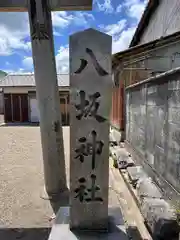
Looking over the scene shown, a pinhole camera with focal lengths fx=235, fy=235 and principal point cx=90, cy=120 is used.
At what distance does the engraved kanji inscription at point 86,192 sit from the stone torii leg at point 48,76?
2.17m

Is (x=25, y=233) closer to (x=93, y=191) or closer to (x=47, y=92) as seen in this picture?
(x=93, y=191)

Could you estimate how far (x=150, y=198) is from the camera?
3270mm

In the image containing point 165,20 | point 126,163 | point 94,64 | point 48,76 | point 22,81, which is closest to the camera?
point 94,64

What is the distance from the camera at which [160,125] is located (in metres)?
3.65

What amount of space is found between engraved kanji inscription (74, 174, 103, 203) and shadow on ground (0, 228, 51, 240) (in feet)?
3.48

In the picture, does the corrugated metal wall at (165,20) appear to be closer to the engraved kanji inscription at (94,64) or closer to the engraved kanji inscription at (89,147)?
the engraved kanji inscription at (94,64)

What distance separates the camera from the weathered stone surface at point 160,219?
2590mm

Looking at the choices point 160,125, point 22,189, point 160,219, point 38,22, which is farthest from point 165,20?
point 160,219

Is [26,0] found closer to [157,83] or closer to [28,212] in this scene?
[157,83]

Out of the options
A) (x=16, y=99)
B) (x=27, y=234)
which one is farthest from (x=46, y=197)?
(x=16, y=99)

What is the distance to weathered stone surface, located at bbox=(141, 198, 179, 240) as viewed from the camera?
259 centimetres

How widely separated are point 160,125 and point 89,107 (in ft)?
5.15

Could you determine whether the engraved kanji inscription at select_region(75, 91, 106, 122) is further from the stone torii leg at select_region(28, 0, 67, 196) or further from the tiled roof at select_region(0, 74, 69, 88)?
the tiled roof at select_region(0, 74, 69, 88)

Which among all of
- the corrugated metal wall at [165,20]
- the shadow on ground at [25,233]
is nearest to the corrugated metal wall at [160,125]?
the shadow on ground at [25,233]
